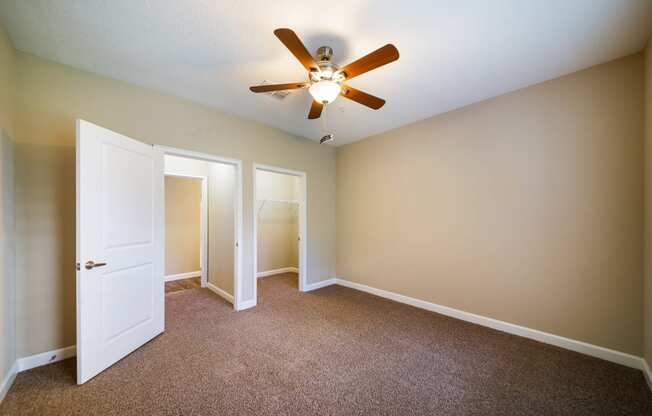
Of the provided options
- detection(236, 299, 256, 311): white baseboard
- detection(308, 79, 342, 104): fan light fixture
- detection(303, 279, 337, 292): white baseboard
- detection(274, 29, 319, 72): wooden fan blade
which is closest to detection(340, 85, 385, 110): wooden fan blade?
detection(308, 79, 342, 104): fan light fixture

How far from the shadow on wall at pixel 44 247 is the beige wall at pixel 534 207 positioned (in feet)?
12.3

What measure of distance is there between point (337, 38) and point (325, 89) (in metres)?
0.40

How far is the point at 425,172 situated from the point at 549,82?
1518 millimetres

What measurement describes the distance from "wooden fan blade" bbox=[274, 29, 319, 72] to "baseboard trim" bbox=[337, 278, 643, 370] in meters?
3.22

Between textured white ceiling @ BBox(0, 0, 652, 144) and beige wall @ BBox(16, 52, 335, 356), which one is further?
beige wall @ BBox(16, 52, 335, 356)

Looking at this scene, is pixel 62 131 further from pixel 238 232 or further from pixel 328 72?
pixel 328 72

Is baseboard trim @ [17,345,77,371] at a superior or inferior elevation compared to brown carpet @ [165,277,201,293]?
superior

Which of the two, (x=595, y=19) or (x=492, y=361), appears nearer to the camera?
(x=595, y=19)

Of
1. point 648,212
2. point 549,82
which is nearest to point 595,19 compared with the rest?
point 549,82

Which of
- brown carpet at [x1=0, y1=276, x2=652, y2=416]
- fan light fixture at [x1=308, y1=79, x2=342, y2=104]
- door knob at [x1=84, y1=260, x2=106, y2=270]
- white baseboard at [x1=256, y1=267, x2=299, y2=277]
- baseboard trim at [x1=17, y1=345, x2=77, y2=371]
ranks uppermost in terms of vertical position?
fan light fixture at [x1=308, y1=79, x2=342, y2=104]

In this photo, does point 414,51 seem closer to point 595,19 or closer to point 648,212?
point 595,19

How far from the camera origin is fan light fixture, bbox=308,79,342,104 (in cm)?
192

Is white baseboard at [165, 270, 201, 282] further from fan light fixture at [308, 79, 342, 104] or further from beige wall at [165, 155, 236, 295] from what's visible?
fan light fixture at [308, 79, 342, 104]

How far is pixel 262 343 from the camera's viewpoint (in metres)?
2.52
